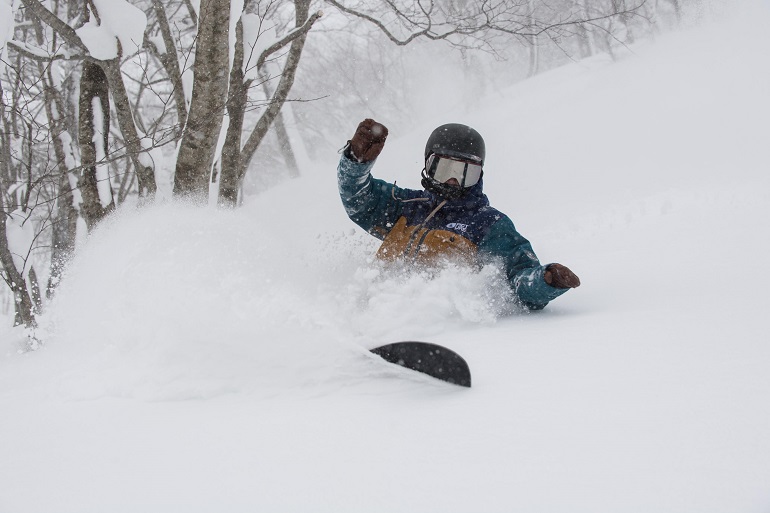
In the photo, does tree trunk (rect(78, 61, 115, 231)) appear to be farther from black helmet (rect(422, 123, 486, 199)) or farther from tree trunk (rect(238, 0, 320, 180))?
black helmet (rect(422, 123, 486, 199))

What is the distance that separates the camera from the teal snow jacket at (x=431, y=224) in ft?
10.6

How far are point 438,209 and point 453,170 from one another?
264 mm

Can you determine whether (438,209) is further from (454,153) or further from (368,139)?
(368,139)

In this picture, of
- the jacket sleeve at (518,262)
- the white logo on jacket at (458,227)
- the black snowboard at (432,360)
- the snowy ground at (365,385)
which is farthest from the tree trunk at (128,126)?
the black snowboard at (432,360)

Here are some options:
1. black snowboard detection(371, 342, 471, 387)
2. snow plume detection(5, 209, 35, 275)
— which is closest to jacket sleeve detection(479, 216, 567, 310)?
black snowboard detection(371, 342, 471, 387)

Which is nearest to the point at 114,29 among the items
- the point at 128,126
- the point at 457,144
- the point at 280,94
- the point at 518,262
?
the point at 128,126

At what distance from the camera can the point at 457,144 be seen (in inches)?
136

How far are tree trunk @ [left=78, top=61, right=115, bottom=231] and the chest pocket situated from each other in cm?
235

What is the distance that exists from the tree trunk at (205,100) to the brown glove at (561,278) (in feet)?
7.06

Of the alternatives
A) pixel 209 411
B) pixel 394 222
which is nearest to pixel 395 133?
pixel 394 222

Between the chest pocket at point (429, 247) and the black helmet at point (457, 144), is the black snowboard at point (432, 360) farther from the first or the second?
the black helmet at point (457, 144)

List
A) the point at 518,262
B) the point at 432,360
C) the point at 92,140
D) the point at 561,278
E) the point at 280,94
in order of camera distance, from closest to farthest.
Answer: the point at 432,360
the point at 561,278
the point at 518,262
the point at 92,140
the point at 280,94

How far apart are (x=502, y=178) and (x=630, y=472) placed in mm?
11561

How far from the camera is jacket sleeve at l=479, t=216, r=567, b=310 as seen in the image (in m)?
2.75
